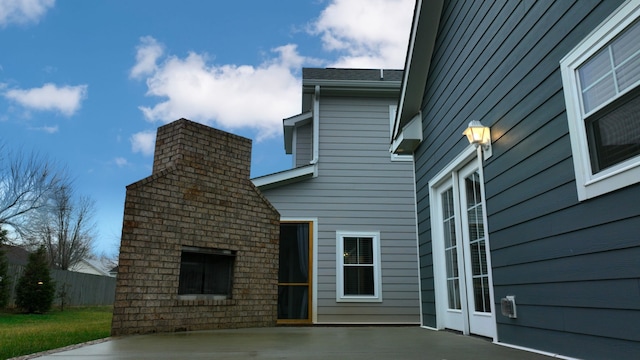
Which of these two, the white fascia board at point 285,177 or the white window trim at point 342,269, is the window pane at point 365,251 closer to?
the white window trim at point 342,269

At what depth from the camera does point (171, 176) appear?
537 cm

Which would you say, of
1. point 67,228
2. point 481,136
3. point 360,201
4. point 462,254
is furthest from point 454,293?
point 67,228

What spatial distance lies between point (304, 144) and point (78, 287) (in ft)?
33.2

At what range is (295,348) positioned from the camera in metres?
3.51

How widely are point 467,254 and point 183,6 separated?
10.6m

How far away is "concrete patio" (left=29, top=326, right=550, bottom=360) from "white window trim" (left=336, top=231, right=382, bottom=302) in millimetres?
3069

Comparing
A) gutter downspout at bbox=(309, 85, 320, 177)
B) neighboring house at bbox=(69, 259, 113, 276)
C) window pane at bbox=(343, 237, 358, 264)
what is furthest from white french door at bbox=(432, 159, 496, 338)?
neighboring house at bbox=(69, 259, 113, 276)

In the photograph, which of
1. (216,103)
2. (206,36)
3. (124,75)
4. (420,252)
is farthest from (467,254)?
(216,103)

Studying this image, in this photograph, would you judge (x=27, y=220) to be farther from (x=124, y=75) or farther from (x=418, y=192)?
(x=418, y=192)

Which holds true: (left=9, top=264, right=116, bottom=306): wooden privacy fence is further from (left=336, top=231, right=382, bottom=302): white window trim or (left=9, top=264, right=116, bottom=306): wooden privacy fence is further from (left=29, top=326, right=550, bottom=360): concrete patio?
(left=29, top=326, right=550, bottom=360): concrete patio

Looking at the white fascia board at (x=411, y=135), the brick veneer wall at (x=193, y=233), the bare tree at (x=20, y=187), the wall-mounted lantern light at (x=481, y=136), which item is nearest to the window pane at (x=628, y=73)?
the wall-mounted lantern light at (x=481, y=136)

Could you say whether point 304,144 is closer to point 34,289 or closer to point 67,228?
point 34,289

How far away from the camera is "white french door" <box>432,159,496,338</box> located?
4.02m

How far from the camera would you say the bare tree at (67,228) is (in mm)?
17188
